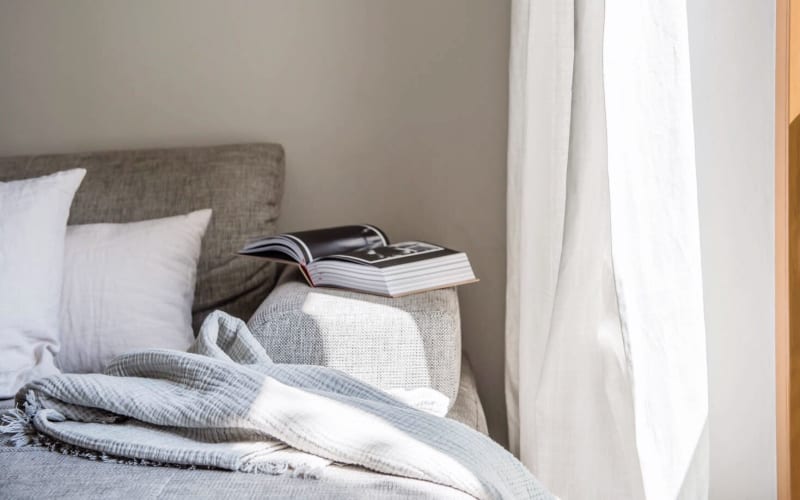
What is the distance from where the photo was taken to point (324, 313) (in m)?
1.64

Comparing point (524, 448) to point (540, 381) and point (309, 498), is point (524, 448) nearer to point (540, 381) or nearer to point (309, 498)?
point (540, 381)

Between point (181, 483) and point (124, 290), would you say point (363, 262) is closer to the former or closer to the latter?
point (124, 290)

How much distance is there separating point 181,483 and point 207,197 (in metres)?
1.07

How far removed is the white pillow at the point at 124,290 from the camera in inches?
69.5

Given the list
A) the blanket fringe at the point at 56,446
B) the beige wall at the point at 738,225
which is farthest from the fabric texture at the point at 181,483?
the beige wall at the point at 738,225

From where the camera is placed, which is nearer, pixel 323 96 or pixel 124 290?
pixel 124 290

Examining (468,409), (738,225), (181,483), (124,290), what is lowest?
(468,409)

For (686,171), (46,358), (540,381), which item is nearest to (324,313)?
(540,381)

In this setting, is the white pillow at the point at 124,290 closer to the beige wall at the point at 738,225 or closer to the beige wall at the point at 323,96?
the beige wall at the point at 323,96

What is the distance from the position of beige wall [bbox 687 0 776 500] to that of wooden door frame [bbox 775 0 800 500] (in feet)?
0.21

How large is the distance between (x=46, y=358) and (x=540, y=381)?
2.94 ft

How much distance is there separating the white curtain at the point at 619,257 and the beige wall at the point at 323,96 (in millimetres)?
570

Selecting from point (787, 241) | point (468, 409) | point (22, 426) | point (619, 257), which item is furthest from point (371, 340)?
point (787, 241)

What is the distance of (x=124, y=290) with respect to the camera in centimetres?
180
